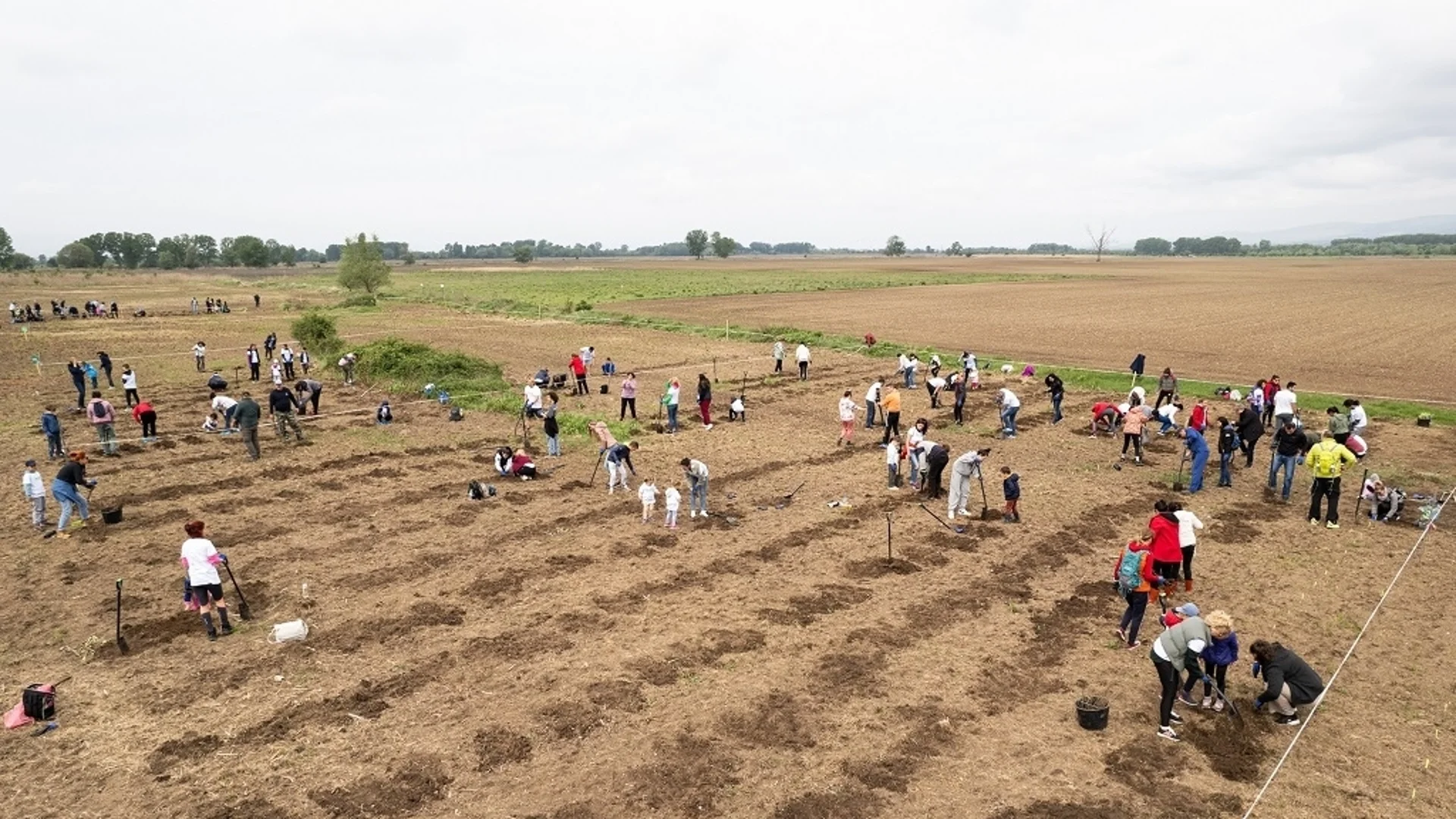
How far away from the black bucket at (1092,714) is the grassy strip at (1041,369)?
66.5ft

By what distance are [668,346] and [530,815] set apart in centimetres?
3563

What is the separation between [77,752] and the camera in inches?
350

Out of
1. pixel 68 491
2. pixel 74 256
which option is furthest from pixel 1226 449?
pixel 74 256

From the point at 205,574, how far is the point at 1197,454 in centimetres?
1827

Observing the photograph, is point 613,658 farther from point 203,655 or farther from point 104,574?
point 104,574

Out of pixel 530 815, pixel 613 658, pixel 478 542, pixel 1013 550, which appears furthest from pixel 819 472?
pixel 530 815

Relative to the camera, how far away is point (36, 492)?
1517 cm

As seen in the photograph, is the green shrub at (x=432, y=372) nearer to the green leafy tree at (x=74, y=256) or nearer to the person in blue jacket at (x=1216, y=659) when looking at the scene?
the person in blue jacket at (x=1216, y=659)

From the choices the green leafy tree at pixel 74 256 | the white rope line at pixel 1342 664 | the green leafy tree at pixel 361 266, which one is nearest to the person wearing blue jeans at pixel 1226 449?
the white rope line at pixel 1342 664

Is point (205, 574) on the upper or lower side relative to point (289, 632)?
upper

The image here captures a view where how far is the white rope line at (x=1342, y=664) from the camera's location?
8062mm

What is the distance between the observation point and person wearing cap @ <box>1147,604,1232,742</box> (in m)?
8.98

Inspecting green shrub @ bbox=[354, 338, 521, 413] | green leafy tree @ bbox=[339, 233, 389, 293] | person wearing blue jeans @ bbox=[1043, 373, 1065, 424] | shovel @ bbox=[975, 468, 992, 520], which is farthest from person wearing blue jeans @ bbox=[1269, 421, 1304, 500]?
green leafy tree @ bbox=[339, 233, 389, 293]

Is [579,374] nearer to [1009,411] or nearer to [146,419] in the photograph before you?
[146,419]
